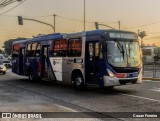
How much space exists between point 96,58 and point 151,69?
63.2 ft

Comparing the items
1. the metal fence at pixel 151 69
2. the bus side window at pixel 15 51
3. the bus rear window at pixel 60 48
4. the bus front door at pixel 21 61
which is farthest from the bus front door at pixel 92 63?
the metal fence at pixel 151 69

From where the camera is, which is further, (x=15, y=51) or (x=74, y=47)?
(x=15, y=51)

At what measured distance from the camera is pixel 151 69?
115 feet

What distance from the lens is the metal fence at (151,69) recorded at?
29500mm

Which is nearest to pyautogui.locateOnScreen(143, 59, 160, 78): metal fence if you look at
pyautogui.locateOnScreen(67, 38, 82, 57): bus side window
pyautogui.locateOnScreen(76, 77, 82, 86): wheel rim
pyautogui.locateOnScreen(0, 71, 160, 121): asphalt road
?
pyautogui.locateOnScreen(67, 38, 82, 57): bus side window

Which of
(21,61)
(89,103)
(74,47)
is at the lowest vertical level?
(89,103)

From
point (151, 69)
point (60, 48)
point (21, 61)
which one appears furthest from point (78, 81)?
point (151, 69)

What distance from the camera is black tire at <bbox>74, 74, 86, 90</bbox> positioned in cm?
1805

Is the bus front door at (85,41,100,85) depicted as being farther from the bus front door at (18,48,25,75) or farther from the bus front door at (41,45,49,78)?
the bus front door at (18,48,25,75)

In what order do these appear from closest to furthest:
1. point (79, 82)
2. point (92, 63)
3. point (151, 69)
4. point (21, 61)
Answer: point (92, 63)
point (79, 82)
point (21, 61)
point (151, 69)

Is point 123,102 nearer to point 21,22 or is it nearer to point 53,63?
point 53,63

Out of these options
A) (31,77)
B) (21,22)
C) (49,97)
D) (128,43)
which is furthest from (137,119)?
(21,22)

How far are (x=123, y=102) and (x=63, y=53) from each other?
6.73m

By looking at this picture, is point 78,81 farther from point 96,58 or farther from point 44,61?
point 44,61
